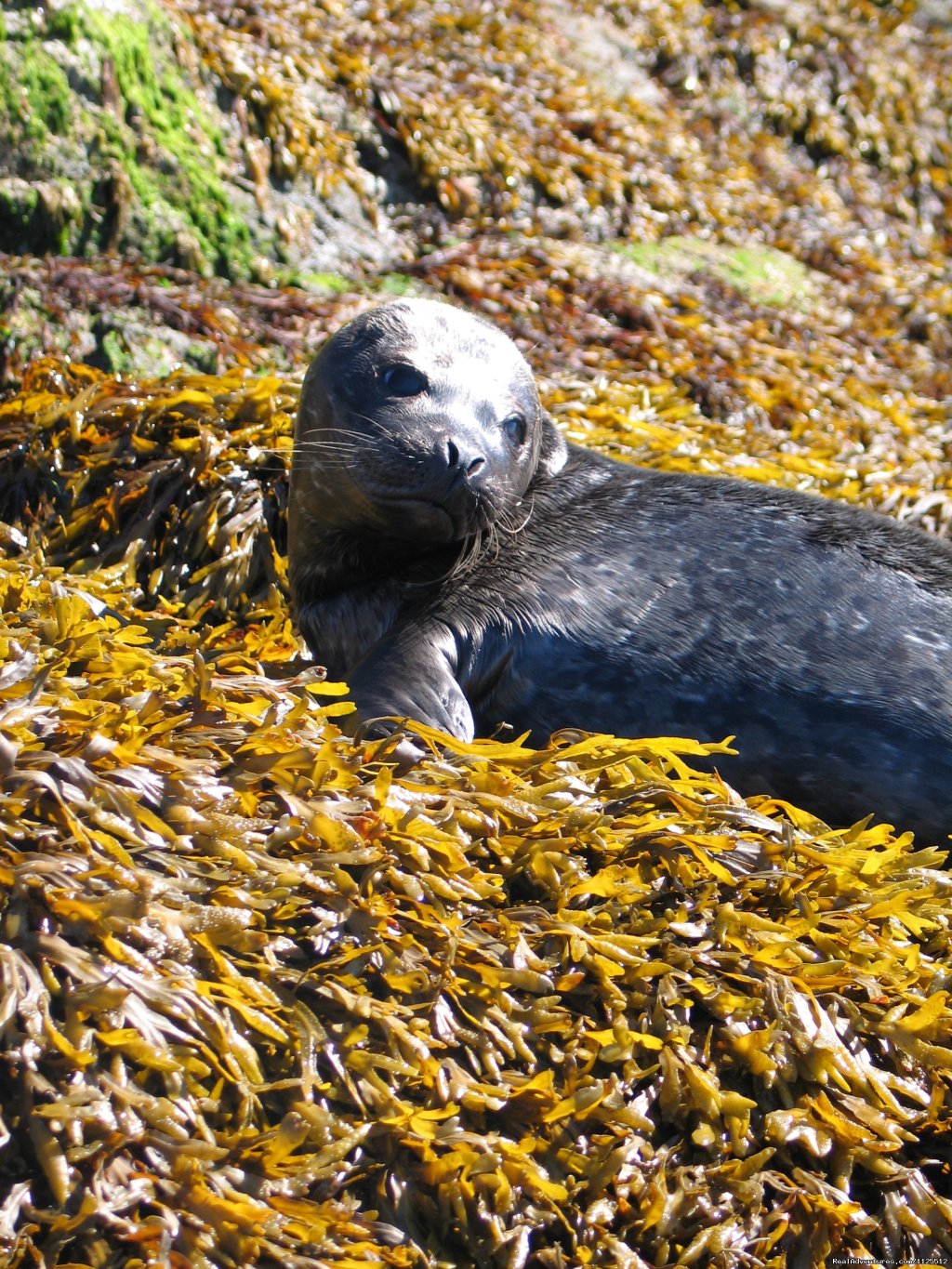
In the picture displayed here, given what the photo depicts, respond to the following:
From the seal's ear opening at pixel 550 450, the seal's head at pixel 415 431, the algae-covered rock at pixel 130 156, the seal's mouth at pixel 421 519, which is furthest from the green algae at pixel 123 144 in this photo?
the seal's mouth at pixel 421 519

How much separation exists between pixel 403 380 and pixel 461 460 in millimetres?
373

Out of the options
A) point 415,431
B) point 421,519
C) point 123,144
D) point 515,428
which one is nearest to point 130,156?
point 123,144

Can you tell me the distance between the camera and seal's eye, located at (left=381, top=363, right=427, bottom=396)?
3.49m

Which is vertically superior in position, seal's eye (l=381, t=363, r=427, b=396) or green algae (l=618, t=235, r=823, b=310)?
seal's eye (l=381, t=363, r=427, b=396)

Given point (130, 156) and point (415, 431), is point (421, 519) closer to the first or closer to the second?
point (415, 431)

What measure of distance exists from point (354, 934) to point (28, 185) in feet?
13.1

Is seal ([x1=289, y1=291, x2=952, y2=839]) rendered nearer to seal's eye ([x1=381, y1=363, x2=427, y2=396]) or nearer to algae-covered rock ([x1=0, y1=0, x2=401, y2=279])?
seal's eye ([x1=381, y1=363, x2=427, y2=396])

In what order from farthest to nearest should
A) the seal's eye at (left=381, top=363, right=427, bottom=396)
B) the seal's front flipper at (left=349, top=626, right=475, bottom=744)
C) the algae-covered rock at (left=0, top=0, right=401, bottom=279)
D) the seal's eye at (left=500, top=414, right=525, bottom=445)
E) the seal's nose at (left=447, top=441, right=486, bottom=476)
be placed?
the algae-covered rock at (left=0, top=0, right=401, bottom=279)
the seal's eye at (left=500, top=414, right=525, bottom=445)
the seal's eye at (left=381, top=363, right=427, bottom=396)
the seal's nose at (left=447, top=441, right=486, bottom=476)
the seal's front flipper at (left=349, top=626, right=475, bottom=744)

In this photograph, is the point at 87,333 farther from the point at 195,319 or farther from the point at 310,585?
the point at 310,585

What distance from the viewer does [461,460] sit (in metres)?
3.26

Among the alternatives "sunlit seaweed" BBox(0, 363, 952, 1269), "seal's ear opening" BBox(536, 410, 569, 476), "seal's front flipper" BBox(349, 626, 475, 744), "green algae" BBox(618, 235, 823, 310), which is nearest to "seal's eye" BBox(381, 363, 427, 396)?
"seal's ear opening" BBox(536, 410, 569, 476)

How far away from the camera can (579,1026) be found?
2273mm

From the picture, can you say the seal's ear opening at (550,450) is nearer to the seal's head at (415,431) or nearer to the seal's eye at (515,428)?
the seal's head at (415,431)

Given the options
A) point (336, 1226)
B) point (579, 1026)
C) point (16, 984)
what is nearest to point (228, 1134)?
point (336, 1226)
